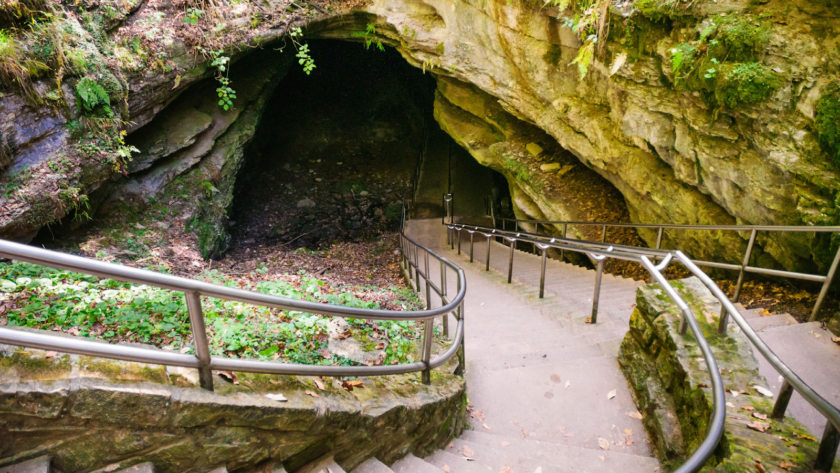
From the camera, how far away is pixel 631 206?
795 centimetres

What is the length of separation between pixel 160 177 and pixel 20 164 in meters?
2.61

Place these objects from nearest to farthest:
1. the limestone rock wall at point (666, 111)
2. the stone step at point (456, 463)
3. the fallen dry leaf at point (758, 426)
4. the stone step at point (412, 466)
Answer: the fallen dry leaf at point (758, 426)
the stone step at point (412, 466)
the stone step at point (456, 463)
the limestone rock wall at point (666, 111)

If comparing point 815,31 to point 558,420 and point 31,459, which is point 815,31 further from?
point 31,459

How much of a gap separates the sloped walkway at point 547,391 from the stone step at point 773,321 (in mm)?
1112

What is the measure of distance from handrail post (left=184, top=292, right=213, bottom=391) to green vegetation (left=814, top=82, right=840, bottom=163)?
18.0ft

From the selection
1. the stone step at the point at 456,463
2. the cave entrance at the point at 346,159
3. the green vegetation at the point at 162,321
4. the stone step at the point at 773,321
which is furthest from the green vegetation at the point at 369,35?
the stone step at the point at 456,463

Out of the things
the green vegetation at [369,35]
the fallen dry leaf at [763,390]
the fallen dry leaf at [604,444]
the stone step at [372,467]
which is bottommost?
the fallen dry leaf at [604,444]

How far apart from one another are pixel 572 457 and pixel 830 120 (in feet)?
13.5

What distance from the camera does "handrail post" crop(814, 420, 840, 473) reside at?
1.57m

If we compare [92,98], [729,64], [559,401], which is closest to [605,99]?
[729,64]

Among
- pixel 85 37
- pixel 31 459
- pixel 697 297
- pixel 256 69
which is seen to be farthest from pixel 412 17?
pixel 31 459

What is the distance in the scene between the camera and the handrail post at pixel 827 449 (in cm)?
157

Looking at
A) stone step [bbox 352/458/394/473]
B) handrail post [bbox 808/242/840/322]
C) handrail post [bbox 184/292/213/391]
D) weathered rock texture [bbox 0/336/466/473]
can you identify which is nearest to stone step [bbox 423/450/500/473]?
stone step [bbox 352/458/394/473]

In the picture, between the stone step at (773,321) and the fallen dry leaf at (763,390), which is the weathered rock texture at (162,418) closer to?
the fallen dry leaf at (763,390)
